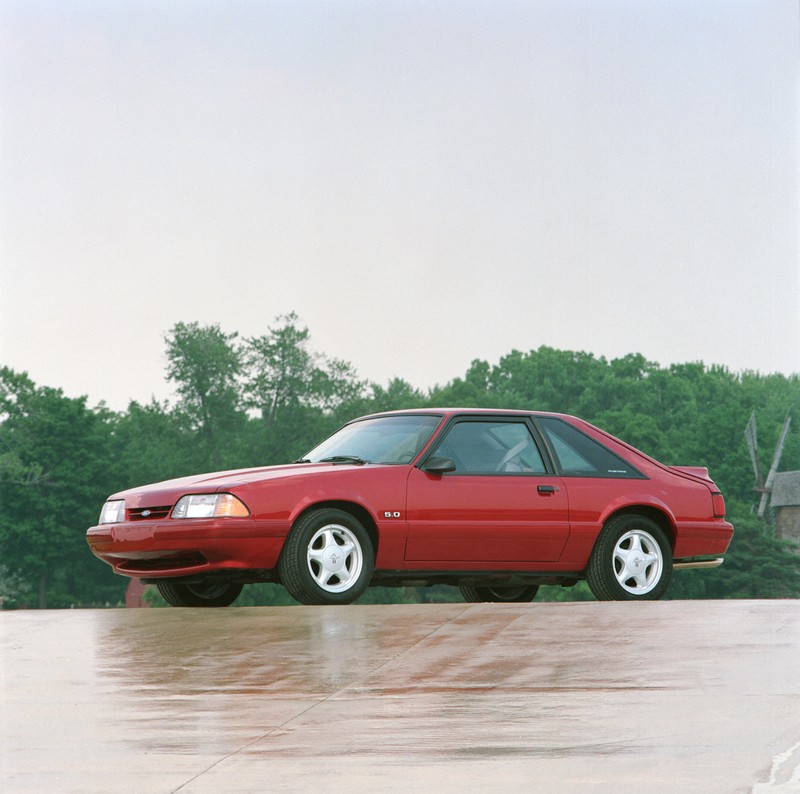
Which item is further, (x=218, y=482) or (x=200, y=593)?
(x=200, y=593)

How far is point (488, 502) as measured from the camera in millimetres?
11555

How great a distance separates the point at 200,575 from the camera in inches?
431

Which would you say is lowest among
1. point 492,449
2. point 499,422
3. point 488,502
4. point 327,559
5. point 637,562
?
point 637,562

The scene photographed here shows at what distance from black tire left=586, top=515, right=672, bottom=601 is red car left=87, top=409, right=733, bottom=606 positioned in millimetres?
11

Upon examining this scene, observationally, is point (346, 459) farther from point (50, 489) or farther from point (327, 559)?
point (50, 489)

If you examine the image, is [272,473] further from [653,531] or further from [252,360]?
[252,360]

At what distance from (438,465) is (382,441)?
0.71m

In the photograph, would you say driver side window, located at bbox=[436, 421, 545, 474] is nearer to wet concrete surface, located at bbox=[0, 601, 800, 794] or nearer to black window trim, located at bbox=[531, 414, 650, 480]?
black window trim, located at bbox=[531, 414, 650, 480]

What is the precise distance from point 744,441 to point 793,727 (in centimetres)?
8988

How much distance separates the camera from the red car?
1079cm

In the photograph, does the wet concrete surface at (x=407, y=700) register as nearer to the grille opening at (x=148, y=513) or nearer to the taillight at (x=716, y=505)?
the grille opening at (x=148, y=513)

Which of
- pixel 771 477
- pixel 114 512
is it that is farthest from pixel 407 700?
pixel 771 477

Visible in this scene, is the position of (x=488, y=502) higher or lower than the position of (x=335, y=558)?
higher

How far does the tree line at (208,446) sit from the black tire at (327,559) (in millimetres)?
60980
